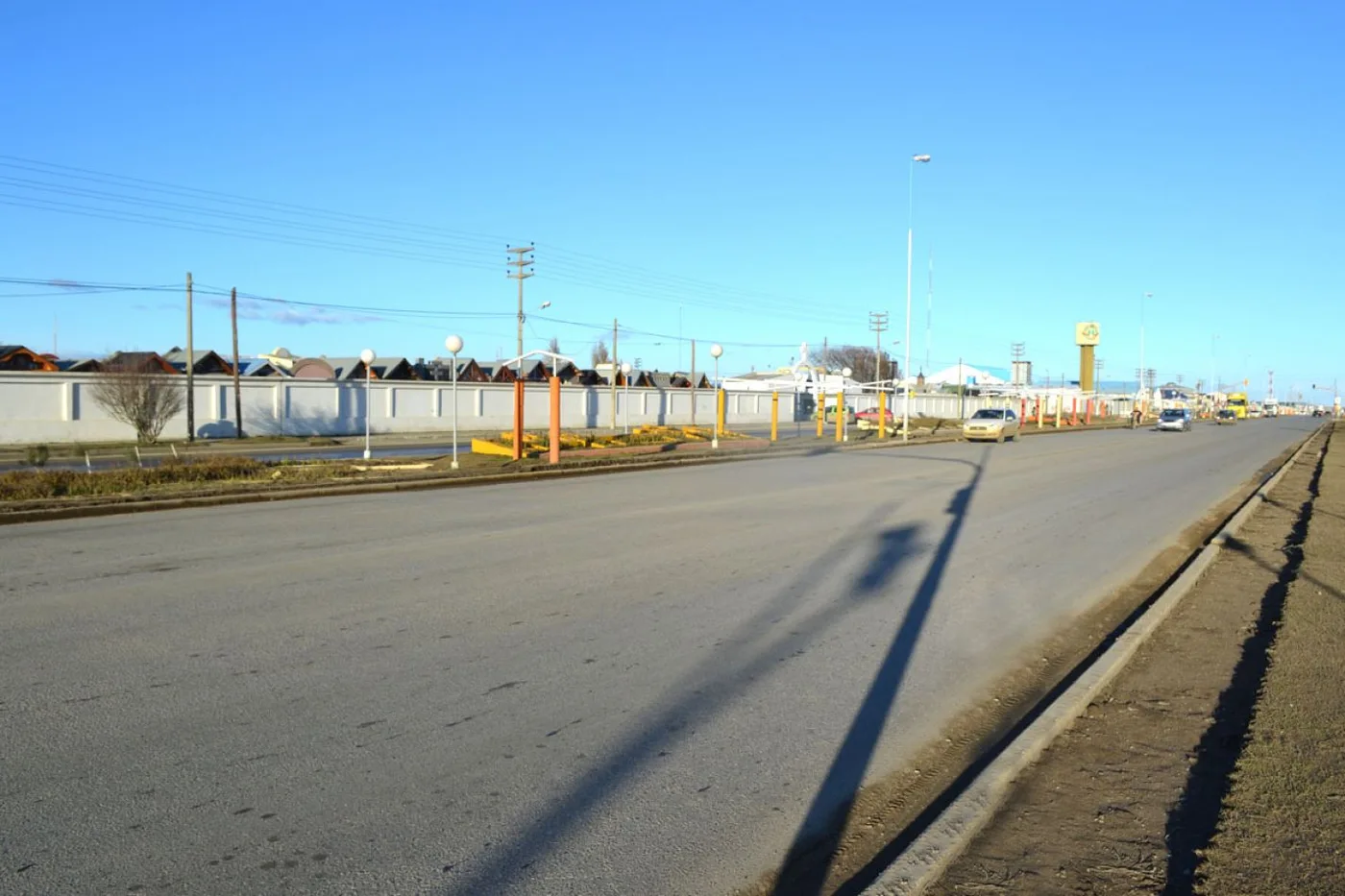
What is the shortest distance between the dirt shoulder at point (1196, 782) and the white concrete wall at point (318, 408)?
37.9 meters

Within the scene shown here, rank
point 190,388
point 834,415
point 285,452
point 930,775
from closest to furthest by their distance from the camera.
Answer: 1. point 930,775
2. point 285,452
3. point 190,388
4. point 834,415

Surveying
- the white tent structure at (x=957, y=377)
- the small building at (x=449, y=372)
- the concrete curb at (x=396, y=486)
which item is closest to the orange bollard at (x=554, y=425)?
the concrete curb at (x=396, y=486)

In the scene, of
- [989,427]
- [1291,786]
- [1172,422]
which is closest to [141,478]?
[1291,786]

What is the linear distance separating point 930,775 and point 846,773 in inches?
17.2

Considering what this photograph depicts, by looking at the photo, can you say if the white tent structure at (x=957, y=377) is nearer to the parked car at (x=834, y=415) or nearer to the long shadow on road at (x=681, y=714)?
the parked car at (x=834, y=415)

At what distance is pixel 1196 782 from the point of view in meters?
5.09

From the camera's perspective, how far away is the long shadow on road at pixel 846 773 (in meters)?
4.12

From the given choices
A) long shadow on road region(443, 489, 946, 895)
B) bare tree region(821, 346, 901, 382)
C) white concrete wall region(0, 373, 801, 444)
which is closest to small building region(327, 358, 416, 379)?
white concrete wall region(0, 373, 801, 444)

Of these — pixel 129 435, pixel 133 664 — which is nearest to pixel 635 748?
pixel 133 664

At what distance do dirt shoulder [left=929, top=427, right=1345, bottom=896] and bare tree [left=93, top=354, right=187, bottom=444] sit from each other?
1461 inches

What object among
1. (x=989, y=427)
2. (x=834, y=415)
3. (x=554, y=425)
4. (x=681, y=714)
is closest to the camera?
(x=681, y=714)

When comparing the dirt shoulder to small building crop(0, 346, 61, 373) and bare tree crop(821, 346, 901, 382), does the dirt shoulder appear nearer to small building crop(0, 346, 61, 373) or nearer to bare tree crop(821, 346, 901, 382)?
small building crop(0, 346, 61, 373)

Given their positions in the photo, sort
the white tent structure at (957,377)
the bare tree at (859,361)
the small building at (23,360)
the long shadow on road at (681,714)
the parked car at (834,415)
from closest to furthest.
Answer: the long shadow on road at (681,714) < the small building at (23,360) < the parked car at (834,415) < the white tent structure at (957,377) < the bare tree at (859,361)

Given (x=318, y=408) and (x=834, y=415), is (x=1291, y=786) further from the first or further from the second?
(x=834, y=415)
